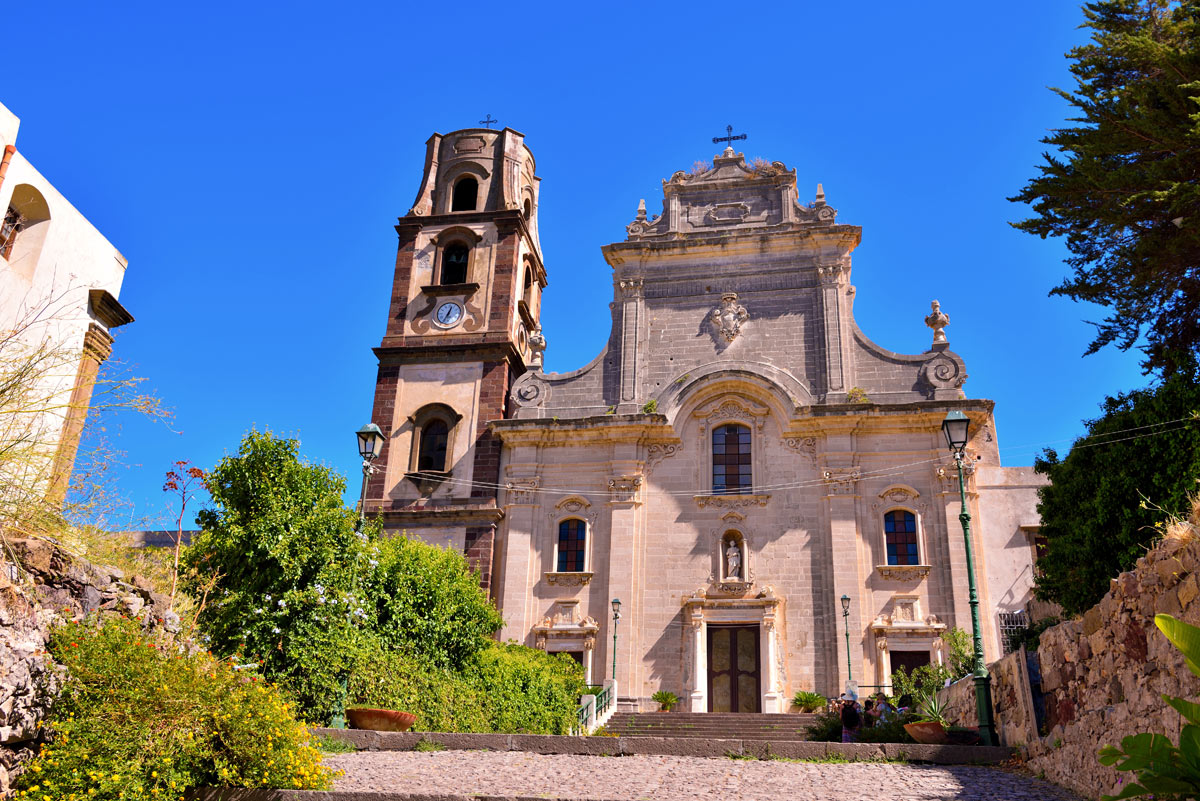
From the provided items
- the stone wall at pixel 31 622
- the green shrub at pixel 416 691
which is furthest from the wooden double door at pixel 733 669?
the stone wall at pixel 31 622

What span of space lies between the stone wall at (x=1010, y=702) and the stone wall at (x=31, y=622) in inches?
414

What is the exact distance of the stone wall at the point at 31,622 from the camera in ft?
25.9

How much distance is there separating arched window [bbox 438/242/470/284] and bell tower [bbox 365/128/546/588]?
35 mm

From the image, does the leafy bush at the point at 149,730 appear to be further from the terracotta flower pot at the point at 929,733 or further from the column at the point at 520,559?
the column at the point at 520,559

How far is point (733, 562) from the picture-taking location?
2647 centimetres

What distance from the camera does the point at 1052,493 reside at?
16453 millimetres

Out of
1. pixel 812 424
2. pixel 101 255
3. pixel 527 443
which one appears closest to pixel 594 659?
pixel 527 443

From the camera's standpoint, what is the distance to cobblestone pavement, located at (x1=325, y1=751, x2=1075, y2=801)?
30.8 feet

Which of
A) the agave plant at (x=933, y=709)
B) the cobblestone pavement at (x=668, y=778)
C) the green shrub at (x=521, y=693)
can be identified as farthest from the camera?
the green shrub at (x=521, y=693)

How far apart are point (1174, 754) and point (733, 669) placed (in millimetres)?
20377

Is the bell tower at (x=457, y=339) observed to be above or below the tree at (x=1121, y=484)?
above

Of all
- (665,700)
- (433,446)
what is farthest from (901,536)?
(433,446)

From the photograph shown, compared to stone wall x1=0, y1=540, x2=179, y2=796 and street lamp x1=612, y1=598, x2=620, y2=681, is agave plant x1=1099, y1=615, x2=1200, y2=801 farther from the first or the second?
street lamp x1=612, y1=598, x2=620, y2=681

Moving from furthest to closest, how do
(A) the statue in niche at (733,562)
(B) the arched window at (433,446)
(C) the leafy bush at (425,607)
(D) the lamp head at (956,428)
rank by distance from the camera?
(B) the arched window at (433,446) < (A) the statue in niche at (733,562) < (C) the leafy bush at (425,607) < (D) the lamp head at (956,428)
